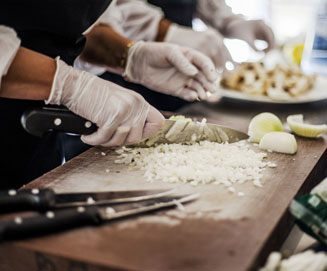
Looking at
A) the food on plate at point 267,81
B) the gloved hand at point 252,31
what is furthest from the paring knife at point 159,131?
the gloved hand at point 252,31

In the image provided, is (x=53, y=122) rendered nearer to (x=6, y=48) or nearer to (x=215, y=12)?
(x=6, y=48)

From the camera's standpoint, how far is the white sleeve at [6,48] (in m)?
1.06

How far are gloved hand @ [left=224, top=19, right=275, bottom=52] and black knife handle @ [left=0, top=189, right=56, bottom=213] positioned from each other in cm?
163

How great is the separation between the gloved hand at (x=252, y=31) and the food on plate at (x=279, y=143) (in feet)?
3.27

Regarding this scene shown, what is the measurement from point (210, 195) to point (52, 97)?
501 millimetres

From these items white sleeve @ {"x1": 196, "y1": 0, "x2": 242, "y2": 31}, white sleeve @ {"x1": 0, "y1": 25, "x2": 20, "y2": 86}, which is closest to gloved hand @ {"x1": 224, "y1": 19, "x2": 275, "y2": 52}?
white sleeve @ {"x1": 196, "y1": 0, "x2": 242, "y2": 31}

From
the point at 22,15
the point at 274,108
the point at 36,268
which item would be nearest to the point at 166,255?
the point at 36,268

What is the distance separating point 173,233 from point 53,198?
0.89ft

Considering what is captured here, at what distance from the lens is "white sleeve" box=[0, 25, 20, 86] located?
106 centimetres

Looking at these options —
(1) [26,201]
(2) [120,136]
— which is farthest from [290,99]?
(1) [26,201]

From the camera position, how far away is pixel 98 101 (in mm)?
1177

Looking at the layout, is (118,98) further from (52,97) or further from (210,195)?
(210,195)

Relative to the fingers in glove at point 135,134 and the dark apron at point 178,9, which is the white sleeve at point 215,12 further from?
the fingers in glove at point 135,134

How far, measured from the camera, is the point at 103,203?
97 centimetres
